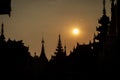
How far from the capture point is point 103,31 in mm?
Answer: 55281

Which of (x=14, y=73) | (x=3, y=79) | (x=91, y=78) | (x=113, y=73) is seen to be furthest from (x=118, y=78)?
(x=14, y=73)

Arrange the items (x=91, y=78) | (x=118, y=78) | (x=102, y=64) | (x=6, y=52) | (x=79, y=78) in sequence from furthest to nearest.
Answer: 1. (x=6, y=52)
2. (x=79, y=78)
3. (x=91, y=78)
4. (x=102, y=64)
5. (x=118, y=78)

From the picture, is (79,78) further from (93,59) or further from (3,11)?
(3,11)

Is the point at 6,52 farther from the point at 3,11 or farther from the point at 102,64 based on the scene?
the point at 3,11

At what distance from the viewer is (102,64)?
85.2 feet

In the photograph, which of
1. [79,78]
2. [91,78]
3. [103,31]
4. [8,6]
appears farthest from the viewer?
[103,31]

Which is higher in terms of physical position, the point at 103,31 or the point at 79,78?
the point at 103,31

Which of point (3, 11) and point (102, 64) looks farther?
point (102, 64)

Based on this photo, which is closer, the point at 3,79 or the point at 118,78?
the point at 118,78

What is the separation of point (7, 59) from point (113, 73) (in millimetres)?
19099

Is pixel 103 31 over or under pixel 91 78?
over

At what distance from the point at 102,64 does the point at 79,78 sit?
7180mm

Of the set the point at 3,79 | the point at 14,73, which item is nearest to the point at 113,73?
the point at 3,79

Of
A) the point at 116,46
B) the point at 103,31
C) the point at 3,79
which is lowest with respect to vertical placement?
the point at 3,79
